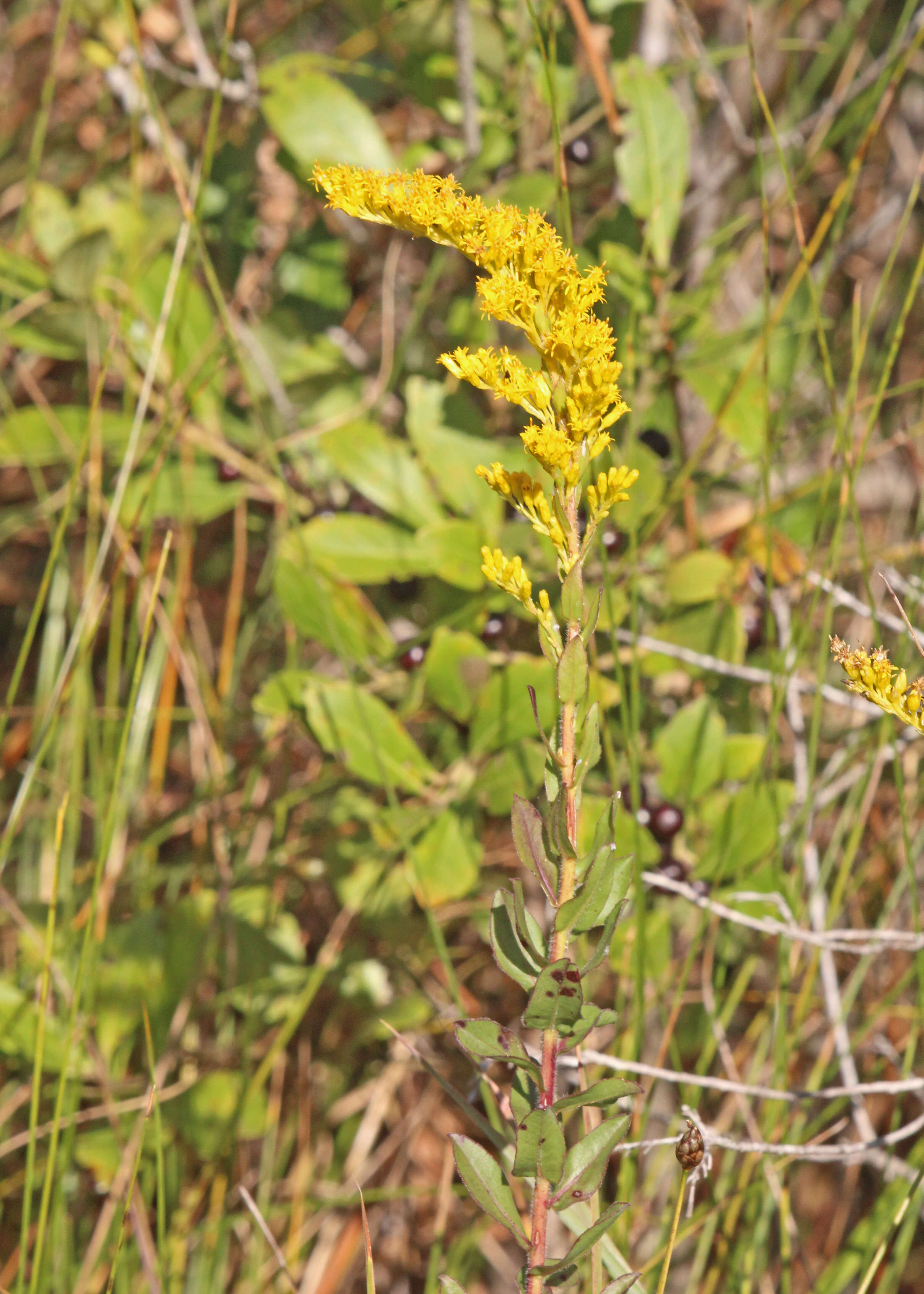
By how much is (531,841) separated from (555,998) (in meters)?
0.07

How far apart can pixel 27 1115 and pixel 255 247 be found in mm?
1092

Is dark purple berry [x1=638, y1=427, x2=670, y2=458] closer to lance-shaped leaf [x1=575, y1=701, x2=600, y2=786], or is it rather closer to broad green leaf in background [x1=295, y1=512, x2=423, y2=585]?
broad green leaf in background [x1=295, y1=512, x2=423, y2=585]

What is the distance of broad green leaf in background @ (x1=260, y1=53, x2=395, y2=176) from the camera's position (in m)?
1.18

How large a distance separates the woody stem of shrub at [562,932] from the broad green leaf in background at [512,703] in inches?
18.9

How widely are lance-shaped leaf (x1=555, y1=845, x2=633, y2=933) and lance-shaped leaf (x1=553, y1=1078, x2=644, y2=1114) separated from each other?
7 cm

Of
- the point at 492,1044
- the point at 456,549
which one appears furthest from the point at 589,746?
the point at 456,549

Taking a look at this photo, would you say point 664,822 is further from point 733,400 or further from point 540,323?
point 540,323

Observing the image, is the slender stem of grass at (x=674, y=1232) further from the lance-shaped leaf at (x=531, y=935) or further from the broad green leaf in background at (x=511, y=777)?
the broad green leaf in background at (x=511, y=777)

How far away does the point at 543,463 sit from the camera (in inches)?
19.0

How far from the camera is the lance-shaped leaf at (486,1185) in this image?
0.53 meters

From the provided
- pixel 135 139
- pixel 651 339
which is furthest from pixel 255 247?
pixel 651 339

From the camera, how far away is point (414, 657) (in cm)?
114

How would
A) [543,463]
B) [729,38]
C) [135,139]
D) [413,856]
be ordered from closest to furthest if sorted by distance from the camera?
[543,463] → [413,856] → [135,139] → [729,38]

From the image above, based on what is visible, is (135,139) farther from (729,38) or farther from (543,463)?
(543,463)
